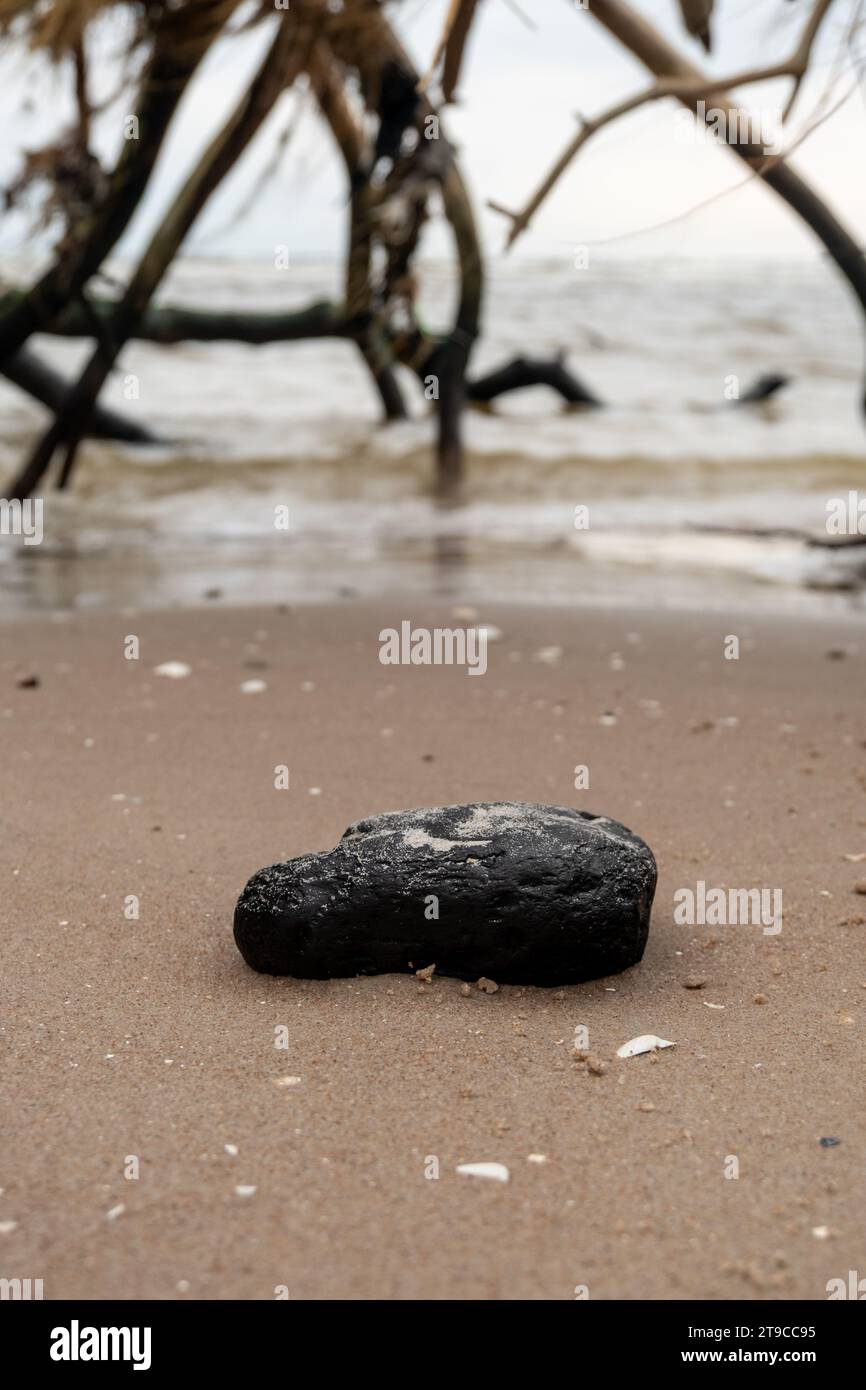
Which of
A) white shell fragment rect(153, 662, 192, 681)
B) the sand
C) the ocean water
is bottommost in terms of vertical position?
the ocean water

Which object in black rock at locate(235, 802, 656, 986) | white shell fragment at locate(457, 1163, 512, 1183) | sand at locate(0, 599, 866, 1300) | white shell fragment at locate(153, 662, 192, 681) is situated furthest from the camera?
white shell fragment at locate(153, 662, 192, 681)

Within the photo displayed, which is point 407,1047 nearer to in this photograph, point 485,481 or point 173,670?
point 173,670

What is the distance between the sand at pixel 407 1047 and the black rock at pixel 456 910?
0.05 m

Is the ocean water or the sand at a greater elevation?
A: the sand

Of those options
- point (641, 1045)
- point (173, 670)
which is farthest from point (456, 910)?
point (173, 670)

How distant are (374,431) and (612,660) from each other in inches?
365

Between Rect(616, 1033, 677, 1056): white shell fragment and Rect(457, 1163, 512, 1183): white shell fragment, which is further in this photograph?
Rect(616, 1033, 677, 1056): white shell fragment

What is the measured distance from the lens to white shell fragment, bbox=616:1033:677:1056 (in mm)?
2574

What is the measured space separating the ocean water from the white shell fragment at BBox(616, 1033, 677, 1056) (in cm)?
473

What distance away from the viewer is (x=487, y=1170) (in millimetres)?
2184

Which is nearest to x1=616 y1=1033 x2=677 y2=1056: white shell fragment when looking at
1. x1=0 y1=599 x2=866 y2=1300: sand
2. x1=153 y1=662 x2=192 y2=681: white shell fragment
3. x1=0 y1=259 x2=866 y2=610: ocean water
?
x1=0 y1=599 x2=866 y2=1300: sand

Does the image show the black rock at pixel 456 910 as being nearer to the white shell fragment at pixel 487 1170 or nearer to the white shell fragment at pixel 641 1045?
the white shell fragment at pixel 641 1045

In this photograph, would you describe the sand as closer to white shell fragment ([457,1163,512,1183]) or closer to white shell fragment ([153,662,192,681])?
white shell fragment ([457,1163,512,1183])

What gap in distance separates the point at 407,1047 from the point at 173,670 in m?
3.11
